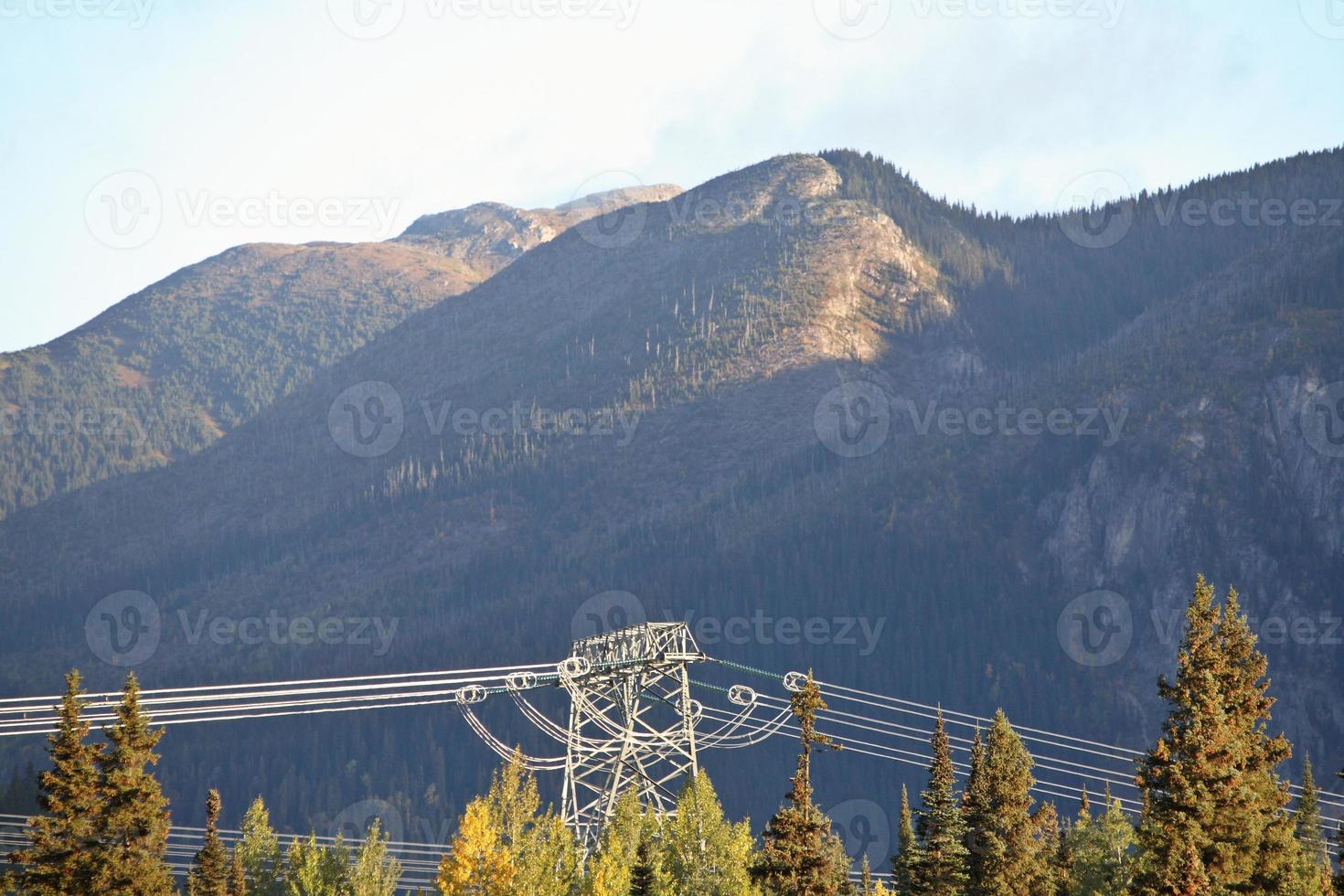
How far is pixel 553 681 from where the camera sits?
261ft

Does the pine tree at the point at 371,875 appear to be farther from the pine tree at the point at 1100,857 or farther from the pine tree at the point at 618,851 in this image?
the pine tree at the point at 1100,857

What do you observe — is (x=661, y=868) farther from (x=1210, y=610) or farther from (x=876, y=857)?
(x=876, y=857)

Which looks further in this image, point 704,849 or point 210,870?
point 210,870

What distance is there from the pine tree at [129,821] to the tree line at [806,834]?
0.06 metres

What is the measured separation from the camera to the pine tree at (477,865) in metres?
58.6

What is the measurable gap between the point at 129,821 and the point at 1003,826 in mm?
33713

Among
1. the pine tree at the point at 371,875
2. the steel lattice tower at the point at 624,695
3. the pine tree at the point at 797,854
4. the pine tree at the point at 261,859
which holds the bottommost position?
the pine tree at the point at 797,854

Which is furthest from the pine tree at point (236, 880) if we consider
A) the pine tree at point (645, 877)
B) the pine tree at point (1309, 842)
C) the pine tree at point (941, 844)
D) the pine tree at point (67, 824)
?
the pine tree at point (1309, 842)

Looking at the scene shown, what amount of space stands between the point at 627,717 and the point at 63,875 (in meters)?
26.3

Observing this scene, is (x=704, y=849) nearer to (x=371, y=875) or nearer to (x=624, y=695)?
(x=624, y=695)

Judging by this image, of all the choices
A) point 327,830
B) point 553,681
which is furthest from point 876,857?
point 553,681

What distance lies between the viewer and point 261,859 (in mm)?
Result: 93250

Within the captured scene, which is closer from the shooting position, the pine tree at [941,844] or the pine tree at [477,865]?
the pine tree at [477,865]

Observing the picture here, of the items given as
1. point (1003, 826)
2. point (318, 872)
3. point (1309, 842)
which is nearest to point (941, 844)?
point (1003, 826)
